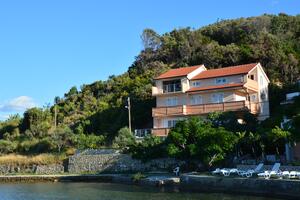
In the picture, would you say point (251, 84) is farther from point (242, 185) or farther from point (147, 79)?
point (242, 185)

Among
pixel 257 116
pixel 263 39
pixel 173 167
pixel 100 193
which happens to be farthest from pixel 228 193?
pixel 263 39

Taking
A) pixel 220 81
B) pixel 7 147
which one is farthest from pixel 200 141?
pixel 7 147

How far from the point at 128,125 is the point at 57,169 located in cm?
1120

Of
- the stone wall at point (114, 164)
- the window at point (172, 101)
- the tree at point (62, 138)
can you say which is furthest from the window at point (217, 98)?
the tree at point (62, 138)

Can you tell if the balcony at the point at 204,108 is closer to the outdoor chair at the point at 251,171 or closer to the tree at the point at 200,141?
the tree at the point at 200,141

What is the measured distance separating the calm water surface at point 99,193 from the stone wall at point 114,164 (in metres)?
7.32

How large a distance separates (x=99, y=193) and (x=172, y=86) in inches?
939

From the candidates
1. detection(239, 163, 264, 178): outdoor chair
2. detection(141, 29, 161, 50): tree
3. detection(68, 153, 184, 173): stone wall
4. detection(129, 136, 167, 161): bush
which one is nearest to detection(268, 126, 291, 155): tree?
detection(239, 163, 264, 178): outdoor chair

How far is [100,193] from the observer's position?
1449 inches

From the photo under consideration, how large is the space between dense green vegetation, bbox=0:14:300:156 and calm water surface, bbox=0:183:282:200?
974cm

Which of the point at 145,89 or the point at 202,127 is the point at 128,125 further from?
the point at 202,127

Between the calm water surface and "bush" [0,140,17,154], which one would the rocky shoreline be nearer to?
the calm water surface

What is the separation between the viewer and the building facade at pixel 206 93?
52.9m

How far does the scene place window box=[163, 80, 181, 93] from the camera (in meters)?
57.5
